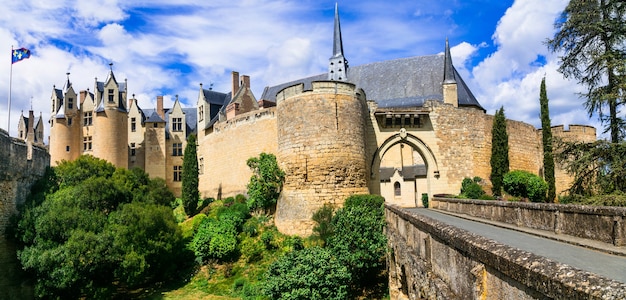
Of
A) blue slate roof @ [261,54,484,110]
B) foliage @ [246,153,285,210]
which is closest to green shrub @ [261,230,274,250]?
foliage @ [246,153,285,210]

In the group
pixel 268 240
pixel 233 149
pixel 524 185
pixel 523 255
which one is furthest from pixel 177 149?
pixel 523 255

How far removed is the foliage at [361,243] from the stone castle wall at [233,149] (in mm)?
8900

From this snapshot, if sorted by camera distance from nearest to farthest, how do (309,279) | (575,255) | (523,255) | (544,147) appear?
(523,255) < (575,255) < (309,279) < (544,147)

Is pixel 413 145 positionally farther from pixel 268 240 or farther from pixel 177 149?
pixel 177 149

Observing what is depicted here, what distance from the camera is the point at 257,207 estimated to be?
24781 millimetres

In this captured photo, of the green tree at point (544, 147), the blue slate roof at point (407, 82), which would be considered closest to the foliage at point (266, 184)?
the blue slate roof at point (407, 82)

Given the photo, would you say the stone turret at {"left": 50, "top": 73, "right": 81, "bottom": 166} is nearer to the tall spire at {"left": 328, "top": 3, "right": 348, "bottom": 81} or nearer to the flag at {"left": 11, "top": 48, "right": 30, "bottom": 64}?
the flag at {"left": 11, "top": 48, "right": 30, "bottom": 64}

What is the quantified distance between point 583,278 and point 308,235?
1872cm

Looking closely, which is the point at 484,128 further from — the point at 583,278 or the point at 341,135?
the point at 583,278

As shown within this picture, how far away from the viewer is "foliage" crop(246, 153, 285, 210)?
23.2m

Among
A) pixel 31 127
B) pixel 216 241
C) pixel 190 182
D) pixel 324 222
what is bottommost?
pixel 216 241

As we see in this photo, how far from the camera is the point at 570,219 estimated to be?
26.5ft

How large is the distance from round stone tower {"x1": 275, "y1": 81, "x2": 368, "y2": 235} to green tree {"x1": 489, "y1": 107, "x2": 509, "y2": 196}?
31.3 feet

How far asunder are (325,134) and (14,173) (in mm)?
13477
